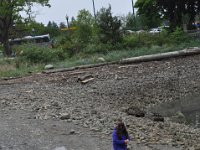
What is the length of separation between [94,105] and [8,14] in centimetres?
3120

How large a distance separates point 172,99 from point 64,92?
511 centimetres

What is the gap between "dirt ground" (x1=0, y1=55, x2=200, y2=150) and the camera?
517 inches

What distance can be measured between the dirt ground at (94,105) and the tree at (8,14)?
22450mm

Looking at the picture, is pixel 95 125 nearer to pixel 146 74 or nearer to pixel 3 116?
pixel 3 116

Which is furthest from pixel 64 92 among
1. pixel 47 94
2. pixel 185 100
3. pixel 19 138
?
pixel 19 138

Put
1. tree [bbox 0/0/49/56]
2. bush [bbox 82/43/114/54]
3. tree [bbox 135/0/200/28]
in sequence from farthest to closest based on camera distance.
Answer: tree [bbox 135/0/200/28]
tree [bbox 0/0/49/56]
bush [bbox 82/43/114/54]

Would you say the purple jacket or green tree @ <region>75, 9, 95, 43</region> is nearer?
the purple jacket

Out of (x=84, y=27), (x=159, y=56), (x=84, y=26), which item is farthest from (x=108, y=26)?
(x=84, y=26)

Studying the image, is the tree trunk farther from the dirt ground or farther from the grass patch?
the dirt ground

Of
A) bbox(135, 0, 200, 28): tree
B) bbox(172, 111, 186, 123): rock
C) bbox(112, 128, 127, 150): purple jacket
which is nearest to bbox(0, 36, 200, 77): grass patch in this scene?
bbox(172, 111, 186, 123): rock

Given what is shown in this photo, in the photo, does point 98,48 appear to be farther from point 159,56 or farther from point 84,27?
point 84,27

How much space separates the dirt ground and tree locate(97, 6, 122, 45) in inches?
308

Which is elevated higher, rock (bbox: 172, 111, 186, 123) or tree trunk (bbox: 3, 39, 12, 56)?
tree trunk (bbox: 3, 39, 12, 56)

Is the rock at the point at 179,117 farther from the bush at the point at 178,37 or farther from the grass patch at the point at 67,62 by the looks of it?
the bush at the point at 178,37
